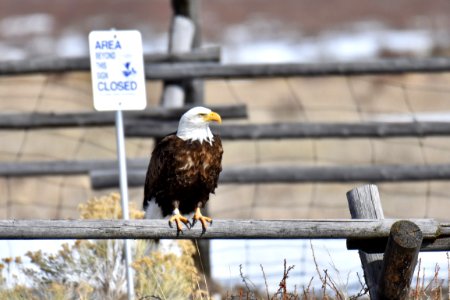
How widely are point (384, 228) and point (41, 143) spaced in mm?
13502

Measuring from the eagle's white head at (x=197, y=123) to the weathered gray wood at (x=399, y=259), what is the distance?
1170mm

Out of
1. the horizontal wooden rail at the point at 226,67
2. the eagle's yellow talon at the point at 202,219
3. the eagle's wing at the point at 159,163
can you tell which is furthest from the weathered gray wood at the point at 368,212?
the horizontal wooden rail at the point at 226,67

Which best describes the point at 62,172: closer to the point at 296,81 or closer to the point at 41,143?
the point at 41,143

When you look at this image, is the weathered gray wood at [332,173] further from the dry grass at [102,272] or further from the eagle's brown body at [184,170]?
the eagle's brown body at [184,170]

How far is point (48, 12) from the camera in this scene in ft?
103

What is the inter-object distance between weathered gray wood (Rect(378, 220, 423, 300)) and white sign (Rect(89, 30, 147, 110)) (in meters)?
2.02

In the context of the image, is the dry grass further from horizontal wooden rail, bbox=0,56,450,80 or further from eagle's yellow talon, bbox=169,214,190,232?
horizontal wooden rail, bbox=0,56,450,80

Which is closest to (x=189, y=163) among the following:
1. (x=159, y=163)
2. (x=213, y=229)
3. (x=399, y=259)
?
(x=159, y=163)

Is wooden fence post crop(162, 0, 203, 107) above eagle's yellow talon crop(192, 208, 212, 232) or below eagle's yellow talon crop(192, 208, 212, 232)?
above

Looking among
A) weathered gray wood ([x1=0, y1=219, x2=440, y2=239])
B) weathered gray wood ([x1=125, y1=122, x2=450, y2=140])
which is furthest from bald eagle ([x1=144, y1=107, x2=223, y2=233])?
weathered gray wood ([x1=125, y1=122, x2=450, y2=140])

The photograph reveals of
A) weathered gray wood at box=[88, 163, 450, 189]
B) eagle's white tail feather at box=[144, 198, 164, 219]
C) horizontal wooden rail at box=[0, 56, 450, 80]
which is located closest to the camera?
eagle's white tail feather at box=[144, 198, 164, 219]

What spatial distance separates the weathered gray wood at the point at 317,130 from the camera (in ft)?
29.7

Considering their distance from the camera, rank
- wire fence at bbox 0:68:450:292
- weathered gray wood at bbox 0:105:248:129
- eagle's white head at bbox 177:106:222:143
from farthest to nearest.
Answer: wire fence at bbox 0:68:450:292, weathered gray wood at bbox 0:105:248:129, eagle's white head at bbox 177:106:222:143

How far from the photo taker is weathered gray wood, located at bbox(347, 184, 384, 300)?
579 cm
